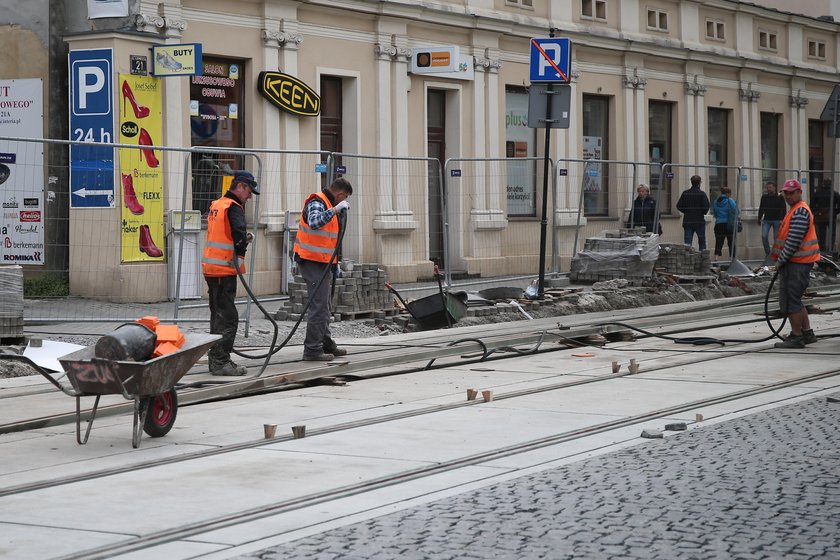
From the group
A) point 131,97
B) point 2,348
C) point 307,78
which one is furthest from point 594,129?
point 2,348

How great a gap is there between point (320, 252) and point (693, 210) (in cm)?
1507

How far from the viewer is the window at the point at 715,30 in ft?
116

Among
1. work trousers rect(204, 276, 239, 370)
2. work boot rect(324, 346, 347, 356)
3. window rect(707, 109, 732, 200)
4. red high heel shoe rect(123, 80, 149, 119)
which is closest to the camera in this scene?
work trousers rect(204, 276, 239, 370)

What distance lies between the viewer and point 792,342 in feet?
48.3

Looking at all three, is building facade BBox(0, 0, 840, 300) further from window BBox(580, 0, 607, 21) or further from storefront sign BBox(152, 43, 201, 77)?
storefront sign BBox(152, 43, 201, 77)

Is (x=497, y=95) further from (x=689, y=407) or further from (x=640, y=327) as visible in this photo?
(x=689, y=407)

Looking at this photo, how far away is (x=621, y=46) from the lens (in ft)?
103

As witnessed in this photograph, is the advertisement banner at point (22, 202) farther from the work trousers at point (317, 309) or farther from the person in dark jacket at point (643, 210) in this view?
the person in dark jacket at point (643, 210)

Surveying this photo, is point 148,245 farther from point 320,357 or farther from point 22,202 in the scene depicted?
point 320,357

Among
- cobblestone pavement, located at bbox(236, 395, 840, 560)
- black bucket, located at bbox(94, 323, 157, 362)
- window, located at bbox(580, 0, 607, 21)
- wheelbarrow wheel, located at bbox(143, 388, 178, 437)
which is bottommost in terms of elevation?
cobblestone pavement, located at bbox(236, 395, 840, 560)

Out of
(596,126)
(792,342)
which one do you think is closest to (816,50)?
(596,126)

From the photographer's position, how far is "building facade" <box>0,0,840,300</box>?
19.8m

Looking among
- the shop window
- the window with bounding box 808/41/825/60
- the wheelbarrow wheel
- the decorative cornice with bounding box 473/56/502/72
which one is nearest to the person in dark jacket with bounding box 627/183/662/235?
the decorative cornice with bounding box 473/56/502/72

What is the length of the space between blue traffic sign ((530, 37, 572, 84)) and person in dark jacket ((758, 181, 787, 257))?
11.1 meters
